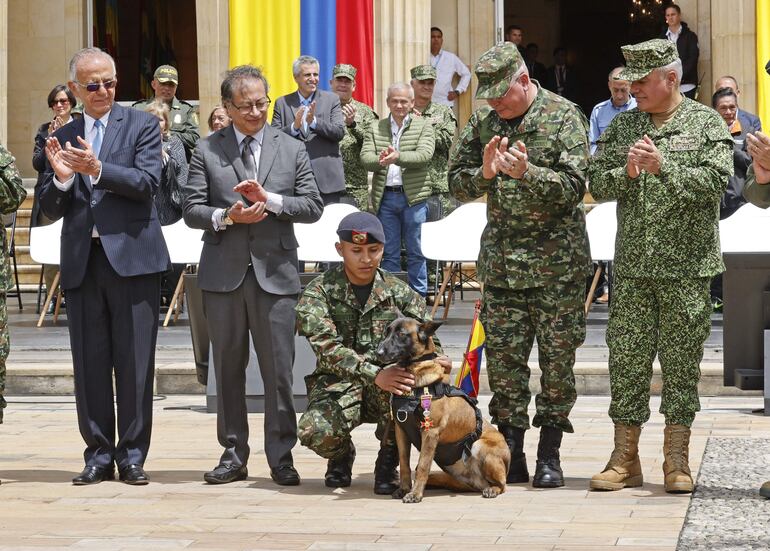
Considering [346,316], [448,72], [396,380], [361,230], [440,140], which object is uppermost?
[448,72]

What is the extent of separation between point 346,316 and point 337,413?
46cm

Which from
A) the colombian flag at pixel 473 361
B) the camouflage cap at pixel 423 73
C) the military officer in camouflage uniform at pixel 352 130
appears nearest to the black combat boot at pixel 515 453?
the colombian flag at pixel 473 361

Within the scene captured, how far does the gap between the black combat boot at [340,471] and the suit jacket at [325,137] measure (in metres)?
5.76

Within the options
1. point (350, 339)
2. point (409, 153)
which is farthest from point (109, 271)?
point (409, 153)

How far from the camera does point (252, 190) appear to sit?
285 inches

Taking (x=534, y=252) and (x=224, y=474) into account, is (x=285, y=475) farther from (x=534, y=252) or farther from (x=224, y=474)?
(x=534, y=252)

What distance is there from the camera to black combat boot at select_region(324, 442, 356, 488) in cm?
734

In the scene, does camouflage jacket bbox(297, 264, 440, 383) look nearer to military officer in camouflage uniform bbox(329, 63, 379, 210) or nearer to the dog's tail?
the dog's tail

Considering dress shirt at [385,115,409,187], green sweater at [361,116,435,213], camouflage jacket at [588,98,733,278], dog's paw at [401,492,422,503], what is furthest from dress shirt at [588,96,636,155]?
dog's paw at [401,492,422,503]

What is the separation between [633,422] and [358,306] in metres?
1.40

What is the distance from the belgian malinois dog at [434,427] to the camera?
22.2ft

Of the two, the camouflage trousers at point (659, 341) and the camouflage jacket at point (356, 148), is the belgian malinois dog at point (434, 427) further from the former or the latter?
the camouflage jacket at point (356, 148)

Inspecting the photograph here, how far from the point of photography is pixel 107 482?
7512 millimetres

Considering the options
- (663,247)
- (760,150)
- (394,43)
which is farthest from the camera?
(394,43)
